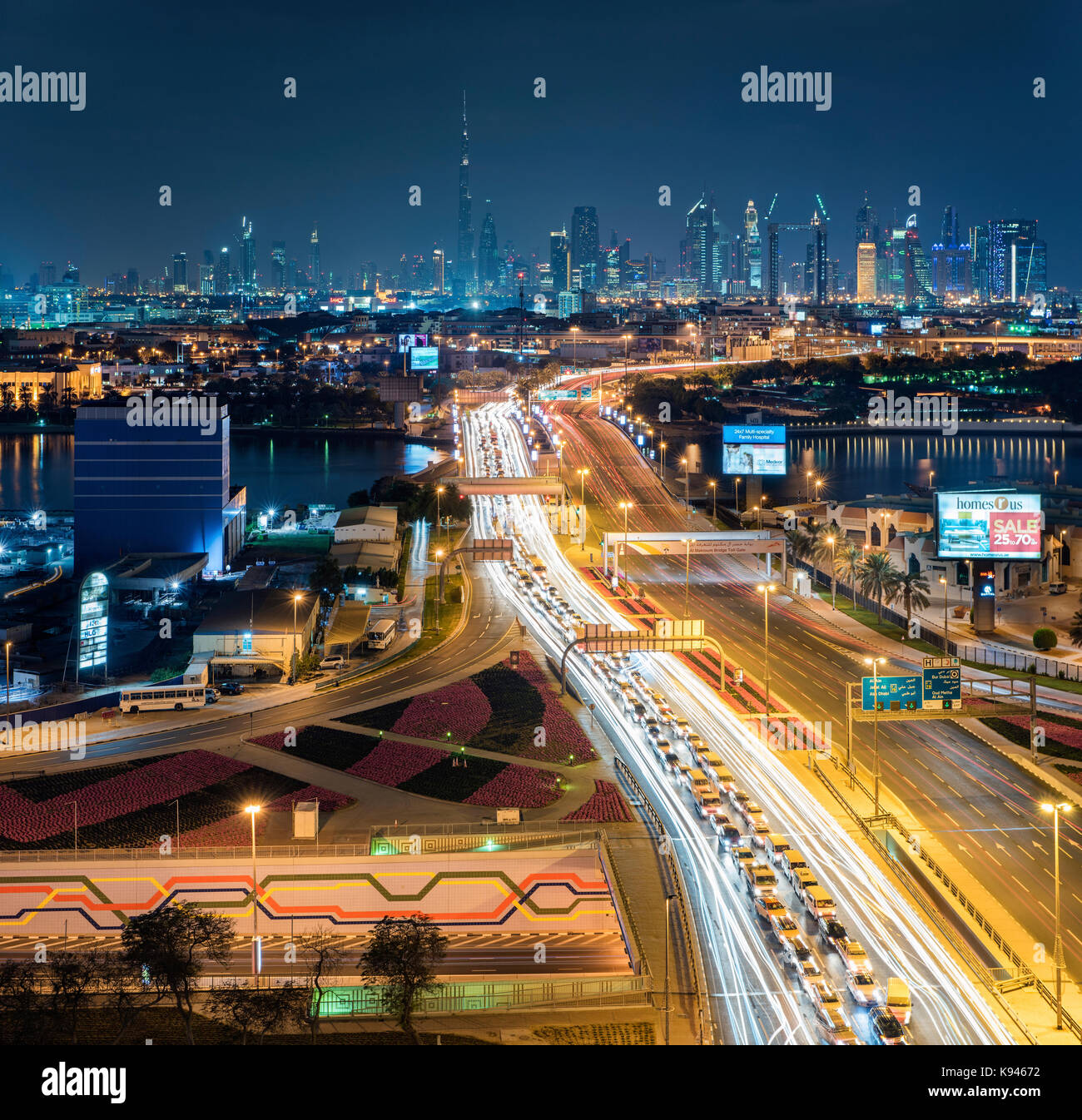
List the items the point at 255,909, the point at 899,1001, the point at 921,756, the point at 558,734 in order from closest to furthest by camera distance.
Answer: the point at 899,1001 → the point at 255,909 → the point at 921,756 → the point at 558,734

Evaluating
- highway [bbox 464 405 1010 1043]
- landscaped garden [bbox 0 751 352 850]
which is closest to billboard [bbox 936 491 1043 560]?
highway [bbox 464 405 1010 1043]

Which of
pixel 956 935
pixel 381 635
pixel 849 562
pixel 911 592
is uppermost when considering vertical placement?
pixel 849 562

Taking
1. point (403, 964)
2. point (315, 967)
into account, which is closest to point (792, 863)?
point (403, 964)

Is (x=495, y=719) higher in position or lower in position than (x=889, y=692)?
lower

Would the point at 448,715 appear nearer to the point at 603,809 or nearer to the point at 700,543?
the point at 603,809

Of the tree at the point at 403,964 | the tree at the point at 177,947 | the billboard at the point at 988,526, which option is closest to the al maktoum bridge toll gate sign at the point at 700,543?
the billboard at the point at 988,526
